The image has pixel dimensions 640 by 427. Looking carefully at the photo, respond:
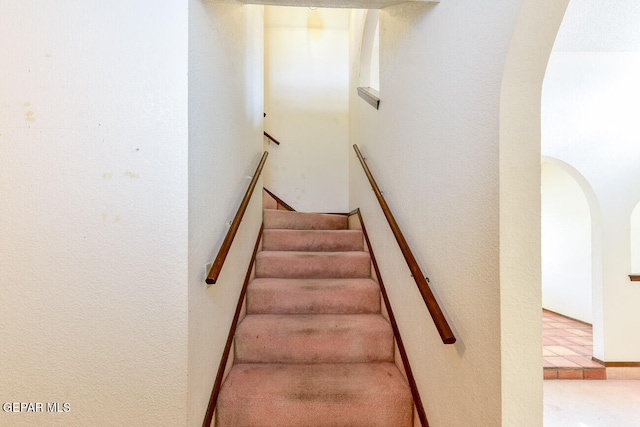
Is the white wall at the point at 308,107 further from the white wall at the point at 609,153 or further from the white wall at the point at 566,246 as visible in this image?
the white wall at the point at 566,246

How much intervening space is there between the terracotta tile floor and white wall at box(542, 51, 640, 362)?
0.18 meters

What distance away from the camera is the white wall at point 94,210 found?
1145 millimetres

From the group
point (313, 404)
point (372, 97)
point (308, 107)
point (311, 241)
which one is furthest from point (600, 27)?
point (313, 404)

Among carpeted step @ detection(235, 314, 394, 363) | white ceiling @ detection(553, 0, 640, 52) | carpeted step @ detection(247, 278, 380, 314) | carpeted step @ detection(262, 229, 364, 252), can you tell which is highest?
white ceiling @ detection(553, 0, 640, 52)

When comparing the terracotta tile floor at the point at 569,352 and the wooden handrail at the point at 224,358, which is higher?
the wooden handrail at the point at 224,358

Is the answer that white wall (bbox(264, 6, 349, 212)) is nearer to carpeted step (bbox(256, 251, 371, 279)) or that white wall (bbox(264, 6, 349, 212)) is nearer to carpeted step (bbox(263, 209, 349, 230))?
carpeted step (bbox(263, 209, 349, 230))

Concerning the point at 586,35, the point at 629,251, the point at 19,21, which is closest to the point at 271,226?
the point at 19,21

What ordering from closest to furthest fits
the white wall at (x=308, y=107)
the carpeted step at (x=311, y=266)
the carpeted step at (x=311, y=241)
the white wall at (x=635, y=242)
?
the carpeted step at (x=311, y=266)
the carpeted step at (x=311, y=241)
the white wall at (x=635, y=242)
the white wall at (x=308, y=107)

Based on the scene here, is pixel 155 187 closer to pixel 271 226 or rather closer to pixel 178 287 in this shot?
pixel 178 287

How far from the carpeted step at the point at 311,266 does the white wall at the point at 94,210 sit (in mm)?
1269

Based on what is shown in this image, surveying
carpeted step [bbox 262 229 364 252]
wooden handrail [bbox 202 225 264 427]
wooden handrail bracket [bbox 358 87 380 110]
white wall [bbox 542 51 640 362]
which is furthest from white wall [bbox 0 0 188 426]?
white wall [bbox 542 51 640 362]

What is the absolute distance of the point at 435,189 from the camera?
1.34m

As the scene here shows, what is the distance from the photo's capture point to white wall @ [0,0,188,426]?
3.76ft

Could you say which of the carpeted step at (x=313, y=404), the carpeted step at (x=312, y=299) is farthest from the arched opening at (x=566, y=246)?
the carpeted step at (x=313, y=404)
